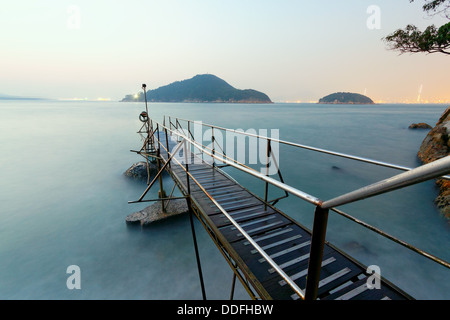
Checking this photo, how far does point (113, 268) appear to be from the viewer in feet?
26.4

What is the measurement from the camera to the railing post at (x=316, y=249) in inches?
49.1

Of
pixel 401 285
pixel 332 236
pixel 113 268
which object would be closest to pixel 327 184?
pixel 332 236

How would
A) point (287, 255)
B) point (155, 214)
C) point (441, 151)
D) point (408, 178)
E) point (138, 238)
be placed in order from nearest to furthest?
point (408, 178), point (287, 255), point (138, 238), point (155, 214), point (441, 151)

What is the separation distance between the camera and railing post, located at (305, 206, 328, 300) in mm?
1248

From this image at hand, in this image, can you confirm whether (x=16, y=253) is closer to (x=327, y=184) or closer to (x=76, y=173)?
(x=76, y=173)

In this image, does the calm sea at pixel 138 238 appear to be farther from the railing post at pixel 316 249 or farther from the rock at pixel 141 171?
the railing post at pixel 316 249

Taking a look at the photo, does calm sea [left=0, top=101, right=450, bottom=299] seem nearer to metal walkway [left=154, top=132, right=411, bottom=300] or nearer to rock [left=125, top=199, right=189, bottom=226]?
rock [left=125, top=199, right=189, bottom=226]

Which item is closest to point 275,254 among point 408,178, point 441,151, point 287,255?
point 287,255

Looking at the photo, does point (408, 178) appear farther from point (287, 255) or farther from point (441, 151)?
point (441, 151)

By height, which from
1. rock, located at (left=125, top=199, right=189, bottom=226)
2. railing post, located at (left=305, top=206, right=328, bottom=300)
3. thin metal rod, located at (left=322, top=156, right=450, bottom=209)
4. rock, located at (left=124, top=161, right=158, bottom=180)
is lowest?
rock, located at (left=125, top=199, right=189, bottom=226)

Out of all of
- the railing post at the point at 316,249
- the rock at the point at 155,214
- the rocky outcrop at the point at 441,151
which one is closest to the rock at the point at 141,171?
the rock at the point at 155,214

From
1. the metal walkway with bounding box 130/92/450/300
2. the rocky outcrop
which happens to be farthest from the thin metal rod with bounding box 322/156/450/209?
the rocky outcrop

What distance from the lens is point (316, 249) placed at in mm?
1353
